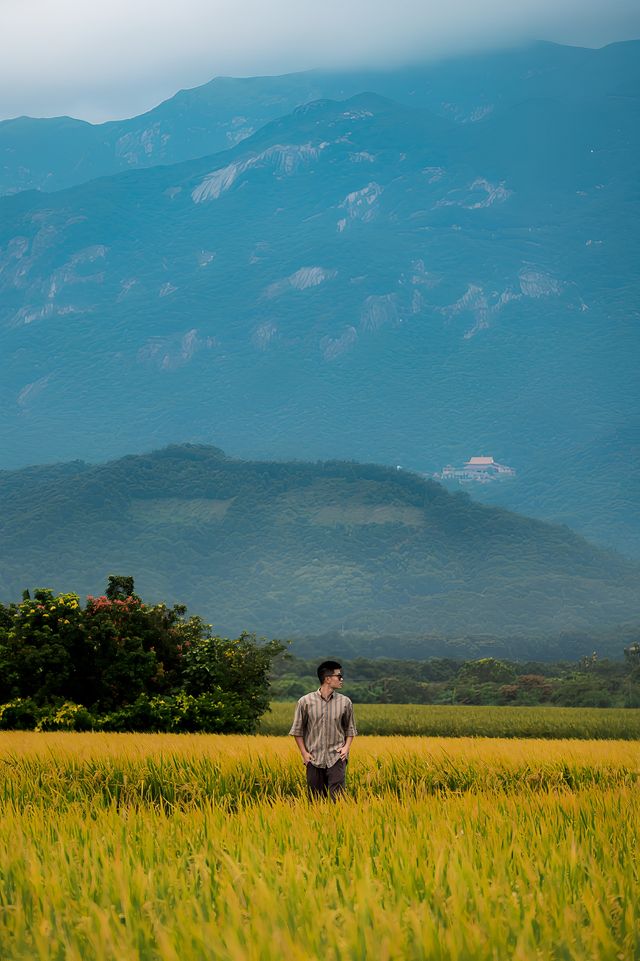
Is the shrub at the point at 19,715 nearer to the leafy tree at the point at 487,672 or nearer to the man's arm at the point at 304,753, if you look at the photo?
the man's arm at the point at 304,753

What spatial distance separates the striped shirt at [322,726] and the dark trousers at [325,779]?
0.11 metres

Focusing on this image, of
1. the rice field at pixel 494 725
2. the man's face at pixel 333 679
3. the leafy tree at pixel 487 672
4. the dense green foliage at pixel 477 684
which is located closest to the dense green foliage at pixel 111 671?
the rice field at pixel 494 725

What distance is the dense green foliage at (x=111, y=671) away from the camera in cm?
3300

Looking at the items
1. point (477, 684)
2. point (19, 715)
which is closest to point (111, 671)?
point (19, 715)

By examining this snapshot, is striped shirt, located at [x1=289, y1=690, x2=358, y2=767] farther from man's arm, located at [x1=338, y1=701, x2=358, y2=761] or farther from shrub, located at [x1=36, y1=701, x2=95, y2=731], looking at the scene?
shrub, located at [x1=36, y1=701, x2=95, y2=731]

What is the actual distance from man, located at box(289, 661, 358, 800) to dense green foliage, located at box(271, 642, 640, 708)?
65.9 m

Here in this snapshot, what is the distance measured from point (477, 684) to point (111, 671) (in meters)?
75.1

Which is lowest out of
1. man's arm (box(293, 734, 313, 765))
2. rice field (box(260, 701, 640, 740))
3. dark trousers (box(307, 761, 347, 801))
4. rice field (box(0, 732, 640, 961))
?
rice field (box(260, 701, 640, 740))

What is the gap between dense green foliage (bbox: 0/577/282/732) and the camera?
33.0 meters

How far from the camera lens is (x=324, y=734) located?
13367mm

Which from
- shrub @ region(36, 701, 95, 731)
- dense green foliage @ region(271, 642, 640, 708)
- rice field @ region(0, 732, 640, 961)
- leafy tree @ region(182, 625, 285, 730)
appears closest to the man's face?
rice field @ region(0, 732, 640, 961)

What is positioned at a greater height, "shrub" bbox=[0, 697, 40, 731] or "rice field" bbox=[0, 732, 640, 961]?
"shrub" bbox=[0, 697, 40, 731]

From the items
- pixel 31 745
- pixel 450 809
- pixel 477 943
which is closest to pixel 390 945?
pixel 477 943

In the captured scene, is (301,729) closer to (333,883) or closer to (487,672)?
(333,883)
